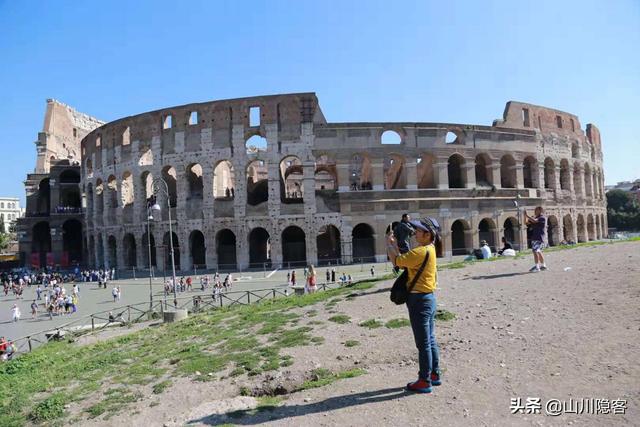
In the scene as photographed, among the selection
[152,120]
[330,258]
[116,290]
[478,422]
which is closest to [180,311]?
[116,290]

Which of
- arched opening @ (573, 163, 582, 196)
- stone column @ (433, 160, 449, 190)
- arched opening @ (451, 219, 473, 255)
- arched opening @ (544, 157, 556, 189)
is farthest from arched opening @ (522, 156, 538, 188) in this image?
stone column @ (433, 160, 449, 190)

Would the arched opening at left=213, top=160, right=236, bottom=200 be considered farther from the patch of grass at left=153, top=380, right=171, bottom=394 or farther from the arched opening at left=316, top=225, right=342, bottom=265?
the patch of grass at left=153, top=380, right=171, bottom=394

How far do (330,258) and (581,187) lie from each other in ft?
85.2

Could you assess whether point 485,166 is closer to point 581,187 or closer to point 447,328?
point 581,187

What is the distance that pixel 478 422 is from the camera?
4.00m

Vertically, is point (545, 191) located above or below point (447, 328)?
above

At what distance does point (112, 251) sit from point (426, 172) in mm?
28720

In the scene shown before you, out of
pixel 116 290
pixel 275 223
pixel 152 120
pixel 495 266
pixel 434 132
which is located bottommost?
pixel 116 290

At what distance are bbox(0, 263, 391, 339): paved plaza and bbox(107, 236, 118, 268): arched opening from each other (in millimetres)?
5550

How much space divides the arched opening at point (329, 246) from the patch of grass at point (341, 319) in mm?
19112

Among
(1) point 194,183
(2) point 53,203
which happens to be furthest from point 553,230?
(2) point 53,203

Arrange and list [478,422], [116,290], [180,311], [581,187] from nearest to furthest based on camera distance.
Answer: [478,422] → [180,311] → [116,290] → [581,187]

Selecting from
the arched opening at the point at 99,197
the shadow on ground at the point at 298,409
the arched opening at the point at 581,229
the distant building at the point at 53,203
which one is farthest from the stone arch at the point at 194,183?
the arched opening at the point at 581,229

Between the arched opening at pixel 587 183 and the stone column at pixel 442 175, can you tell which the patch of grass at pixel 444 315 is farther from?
the arched opening at pixel 587 183
